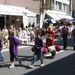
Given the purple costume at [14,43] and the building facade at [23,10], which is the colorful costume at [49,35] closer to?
the purple costume at [14,43]

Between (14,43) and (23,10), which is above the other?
(23,10)

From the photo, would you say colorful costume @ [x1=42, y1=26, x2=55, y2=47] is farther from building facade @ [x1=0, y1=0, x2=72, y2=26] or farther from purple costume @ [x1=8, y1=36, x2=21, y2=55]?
building facade @ [x1=0, y1=0, x2=72, y2=26]

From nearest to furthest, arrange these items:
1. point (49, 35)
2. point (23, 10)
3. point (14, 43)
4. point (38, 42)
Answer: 1. point (14, 43)
2. point (38, 42)
3. point (49, 35)
4. point (23, 10)

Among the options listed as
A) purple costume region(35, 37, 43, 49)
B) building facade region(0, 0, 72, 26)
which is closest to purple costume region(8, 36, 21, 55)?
purple costume region(35, 37, 43, 49)

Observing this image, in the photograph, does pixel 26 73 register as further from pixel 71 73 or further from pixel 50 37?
pixel 50 37

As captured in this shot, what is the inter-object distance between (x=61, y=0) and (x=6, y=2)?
25.9 m

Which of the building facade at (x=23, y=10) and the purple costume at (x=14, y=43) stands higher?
the building facade at (x=23, y=10)

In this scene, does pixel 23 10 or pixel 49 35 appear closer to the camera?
pixel 49 35

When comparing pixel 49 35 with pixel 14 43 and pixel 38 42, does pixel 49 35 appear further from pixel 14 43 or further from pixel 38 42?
pixel 14 43

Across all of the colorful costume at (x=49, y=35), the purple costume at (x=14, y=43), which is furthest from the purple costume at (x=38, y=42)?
the colorful costume at (x=49, y=35)

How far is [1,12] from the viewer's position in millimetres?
23047

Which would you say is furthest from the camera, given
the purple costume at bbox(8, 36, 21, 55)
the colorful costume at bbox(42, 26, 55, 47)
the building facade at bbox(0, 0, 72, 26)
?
the building facade at bbox(0, 0, 72, 26)

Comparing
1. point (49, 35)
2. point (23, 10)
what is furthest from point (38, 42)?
point (23, 10)

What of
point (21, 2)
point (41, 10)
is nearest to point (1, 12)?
point (21, 2)
